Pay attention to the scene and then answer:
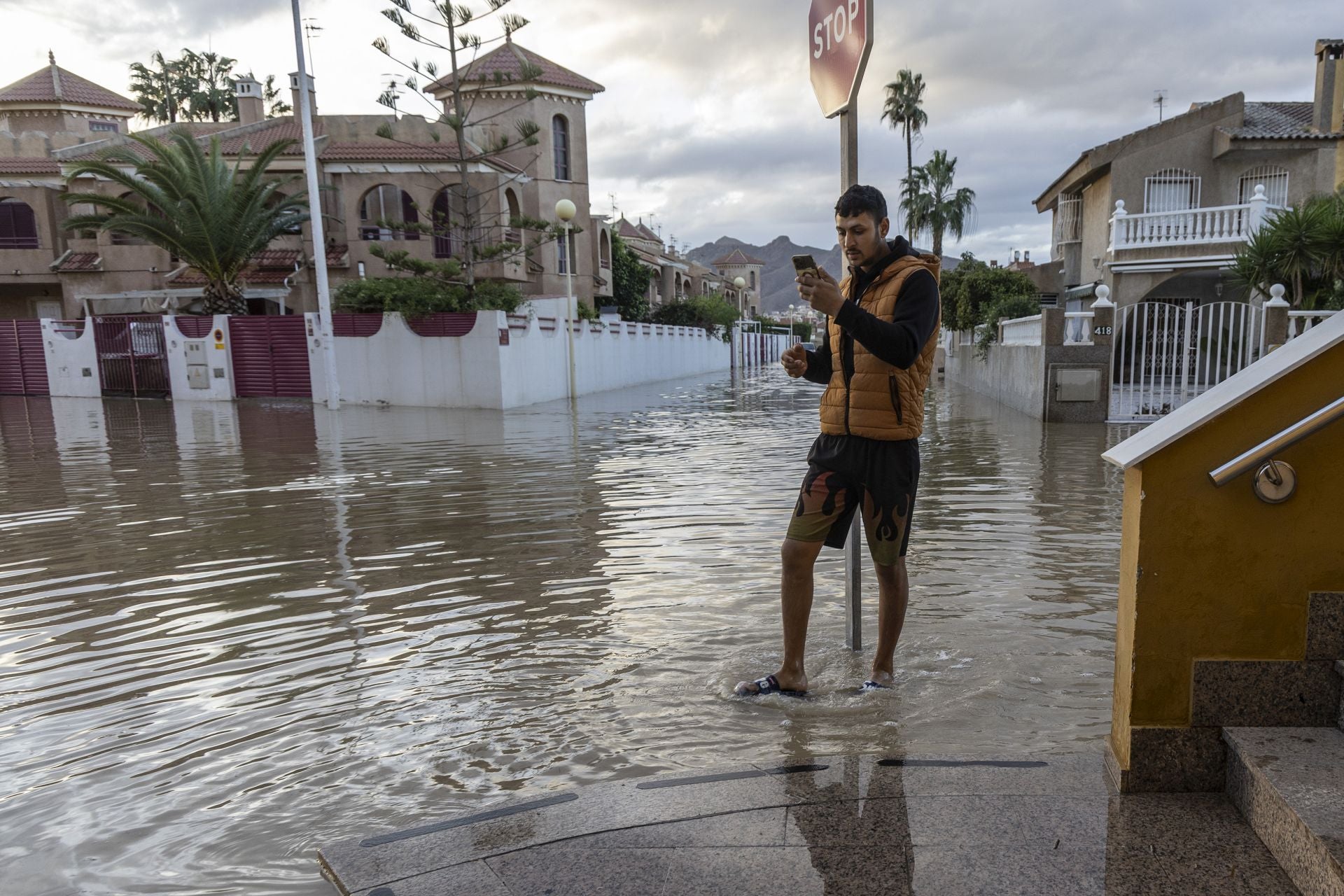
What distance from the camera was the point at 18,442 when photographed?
13078mm

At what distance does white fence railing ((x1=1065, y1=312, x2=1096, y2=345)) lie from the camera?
44.3ft

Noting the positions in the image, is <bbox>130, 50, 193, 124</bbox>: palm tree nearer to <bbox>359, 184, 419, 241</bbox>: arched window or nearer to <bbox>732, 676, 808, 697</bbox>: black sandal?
<bbox>359, 184, 419, 241</bbox>: arched window

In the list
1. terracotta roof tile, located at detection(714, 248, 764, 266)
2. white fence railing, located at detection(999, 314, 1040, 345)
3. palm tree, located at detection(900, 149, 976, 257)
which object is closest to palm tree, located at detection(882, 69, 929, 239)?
palm tree, located at detection(900, 149, 976, 257)

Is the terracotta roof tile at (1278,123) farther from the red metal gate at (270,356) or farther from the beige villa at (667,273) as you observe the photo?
the red metal gate at (270,356)

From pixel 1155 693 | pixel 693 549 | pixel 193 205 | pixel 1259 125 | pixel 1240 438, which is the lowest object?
pixel 693 549

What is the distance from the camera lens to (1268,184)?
24.2m

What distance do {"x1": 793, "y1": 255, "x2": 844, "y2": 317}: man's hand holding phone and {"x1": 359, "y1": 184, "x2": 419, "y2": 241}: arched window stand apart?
27687 millimetres

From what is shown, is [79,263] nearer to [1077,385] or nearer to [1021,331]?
[1021,331]

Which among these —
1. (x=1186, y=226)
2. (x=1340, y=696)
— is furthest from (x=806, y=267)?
(x=1186, y=226)

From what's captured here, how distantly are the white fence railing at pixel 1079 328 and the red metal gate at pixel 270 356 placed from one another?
16655mm

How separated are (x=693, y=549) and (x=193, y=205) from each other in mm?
21460

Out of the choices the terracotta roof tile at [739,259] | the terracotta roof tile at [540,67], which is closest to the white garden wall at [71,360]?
the terracotta roof tile at [540,67]

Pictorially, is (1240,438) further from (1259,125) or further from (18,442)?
(1259,125)

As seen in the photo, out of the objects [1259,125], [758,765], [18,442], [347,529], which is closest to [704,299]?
[1259,125]
